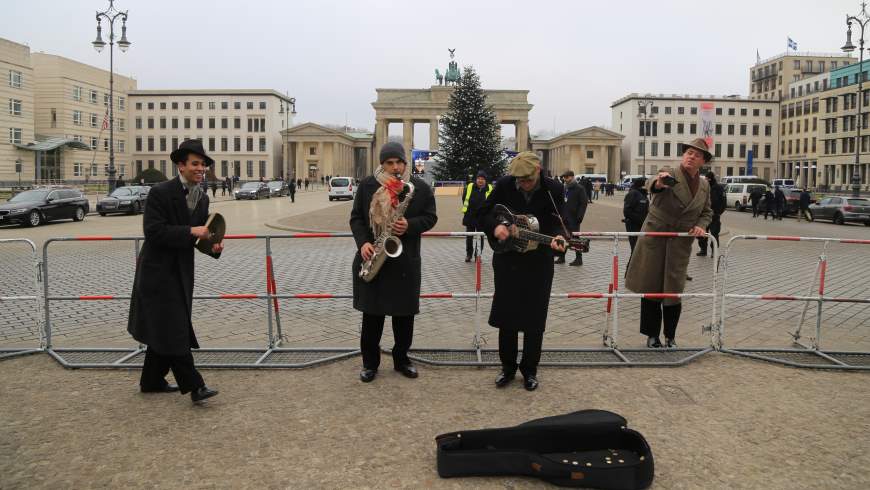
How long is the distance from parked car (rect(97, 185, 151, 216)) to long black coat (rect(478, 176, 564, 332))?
30417 mm

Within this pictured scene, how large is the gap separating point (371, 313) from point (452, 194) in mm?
48977

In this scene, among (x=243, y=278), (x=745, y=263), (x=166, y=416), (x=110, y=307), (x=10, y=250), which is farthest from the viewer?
(x=10, y=250)

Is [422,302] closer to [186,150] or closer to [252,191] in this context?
[186,150]

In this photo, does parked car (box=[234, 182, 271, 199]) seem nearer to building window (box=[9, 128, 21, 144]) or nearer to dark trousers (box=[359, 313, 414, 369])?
building window (box=[9, 128, 21, 144])

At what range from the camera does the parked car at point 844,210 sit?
97.6 feet

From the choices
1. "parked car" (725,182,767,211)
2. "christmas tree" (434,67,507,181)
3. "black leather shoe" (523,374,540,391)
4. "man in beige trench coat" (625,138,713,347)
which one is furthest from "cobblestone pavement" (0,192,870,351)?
"christmas tree" (434,67,507,181)

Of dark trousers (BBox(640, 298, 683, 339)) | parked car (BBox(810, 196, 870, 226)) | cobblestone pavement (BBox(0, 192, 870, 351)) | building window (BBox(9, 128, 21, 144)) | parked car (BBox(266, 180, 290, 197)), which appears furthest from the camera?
building window (BBox(9, 128, 21, 144))

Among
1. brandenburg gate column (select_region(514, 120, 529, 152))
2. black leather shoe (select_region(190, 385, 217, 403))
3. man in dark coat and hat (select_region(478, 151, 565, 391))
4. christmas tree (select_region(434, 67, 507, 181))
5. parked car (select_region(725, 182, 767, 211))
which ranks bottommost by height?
black leather shoe (select_region(190, 385, 217, 403))

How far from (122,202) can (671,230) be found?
31.3m

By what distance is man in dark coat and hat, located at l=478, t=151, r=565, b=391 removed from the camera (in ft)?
17.0

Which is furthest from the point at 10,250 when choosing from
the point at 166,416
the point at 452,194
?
the point at 452,194

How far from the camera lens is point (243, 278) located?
1146 centimetres

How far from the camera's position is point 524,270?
517 centimetres

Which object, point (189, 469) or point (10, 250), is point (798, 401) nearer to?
point (189, 469)
